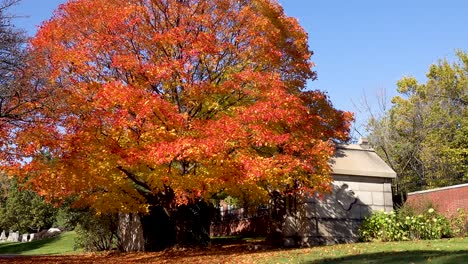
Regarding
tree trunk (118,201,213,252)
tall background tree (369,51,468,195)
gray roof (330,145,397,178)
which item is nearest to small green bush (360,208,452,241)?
gray roof (330,145,397,178)

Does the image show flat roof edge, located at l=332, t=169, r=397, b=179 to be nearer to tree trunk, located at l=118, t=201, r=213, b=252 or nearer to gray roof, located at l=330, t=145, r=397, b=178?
gray roof, located at l=330, t=145, r=397, b=178

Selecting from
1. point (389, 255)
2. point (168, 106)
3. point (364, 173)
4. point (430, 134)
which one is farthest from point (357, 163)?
point (430, 134)

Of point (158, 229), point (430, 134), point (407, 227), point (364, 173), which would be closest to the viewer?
point (407, 227)

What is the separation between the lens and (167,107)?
49.8ft

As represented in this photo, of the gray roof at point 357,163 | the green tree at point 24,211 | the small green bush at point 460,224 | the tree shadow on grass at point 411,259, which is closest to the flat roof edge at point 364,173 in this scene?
the gray roof at point 357,163

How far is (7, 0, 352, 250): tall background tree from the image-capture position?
14875 millimetres

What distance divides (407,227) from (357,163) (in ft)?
13.4

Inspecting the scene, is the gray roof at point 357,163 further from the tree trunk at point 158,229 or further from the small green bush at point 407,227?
the tree trunk at point 158,229

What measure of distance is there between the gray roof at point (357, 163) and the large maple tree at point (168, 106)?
274 centimetres

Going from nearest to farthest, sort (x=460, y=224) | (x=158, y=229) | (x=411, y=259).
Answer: (x=411, y=259) → (x=460, y=224) → (x=158, y=229)

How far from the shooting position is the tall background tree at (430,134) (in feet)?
120

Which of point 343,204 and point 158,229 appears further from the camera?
point 158,229

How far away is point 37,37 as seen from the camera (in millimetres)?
17000

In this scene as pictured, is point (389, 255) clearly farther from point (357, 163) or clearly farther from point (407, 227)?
point (357, 163)
